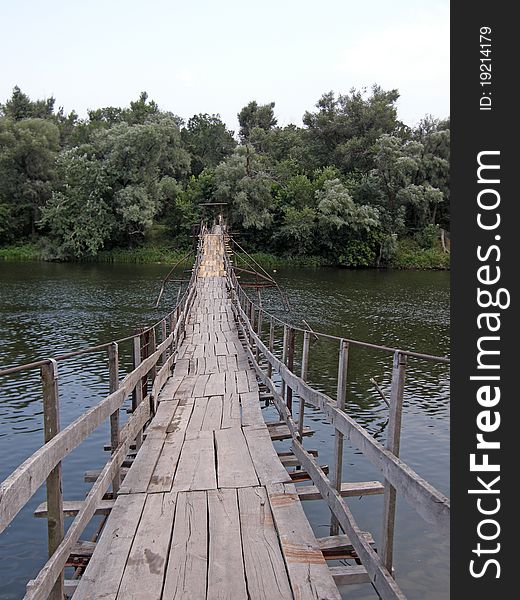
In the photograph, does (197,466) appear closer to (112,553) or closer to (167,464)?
(167,464)

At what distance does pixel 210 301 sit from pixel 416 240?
115ft

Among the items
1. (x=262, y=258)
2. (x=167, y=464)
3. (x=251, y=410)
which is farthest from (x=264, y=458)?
(x=262, y=258)

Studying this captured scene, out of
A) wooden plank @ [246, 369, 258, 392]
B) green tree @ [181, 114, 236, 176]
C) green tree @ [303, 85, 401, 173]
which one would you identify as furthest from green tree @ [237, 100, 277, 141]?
wooden plank @ [246, 369, 258, 392]

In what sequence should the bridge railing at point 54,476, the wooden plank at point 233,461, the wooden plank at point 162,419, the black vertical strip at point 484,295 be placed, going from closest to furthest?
the black vertical strip at point 484,295 → the bridge railing at point 54,476 → the wooden plank at point 233,461 → the wooden plank at point 162,419

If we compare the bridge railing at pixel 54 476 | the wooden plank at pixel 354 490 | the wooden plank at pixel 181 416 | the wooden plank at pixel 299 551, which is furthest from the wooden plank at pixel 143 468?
the wooden plank at pixel 354 490

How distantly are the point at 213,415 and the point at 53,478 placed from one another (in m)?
4.35

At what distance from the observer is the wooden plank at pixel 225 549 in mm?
3654

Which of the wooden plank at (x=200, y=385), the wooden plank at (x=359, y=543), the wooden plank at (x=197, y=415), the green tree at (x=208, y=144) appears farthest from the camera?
the green tree at (x=208, y=144)

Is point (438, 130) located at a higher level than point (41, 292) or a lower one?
higher

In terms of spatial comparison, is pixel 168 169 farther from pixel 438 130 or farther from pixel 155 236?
pixel 438 130

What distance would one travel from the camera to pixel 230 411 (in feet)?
26.9

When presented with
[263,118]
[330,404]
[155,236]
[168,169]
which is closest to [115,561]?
[330,404]

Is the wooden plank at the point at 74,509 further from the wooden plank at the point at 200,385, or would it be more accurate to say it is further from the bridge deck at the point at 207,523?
the wooden plank at the point at 200,385

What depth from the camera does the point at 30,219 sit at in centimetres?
5369
